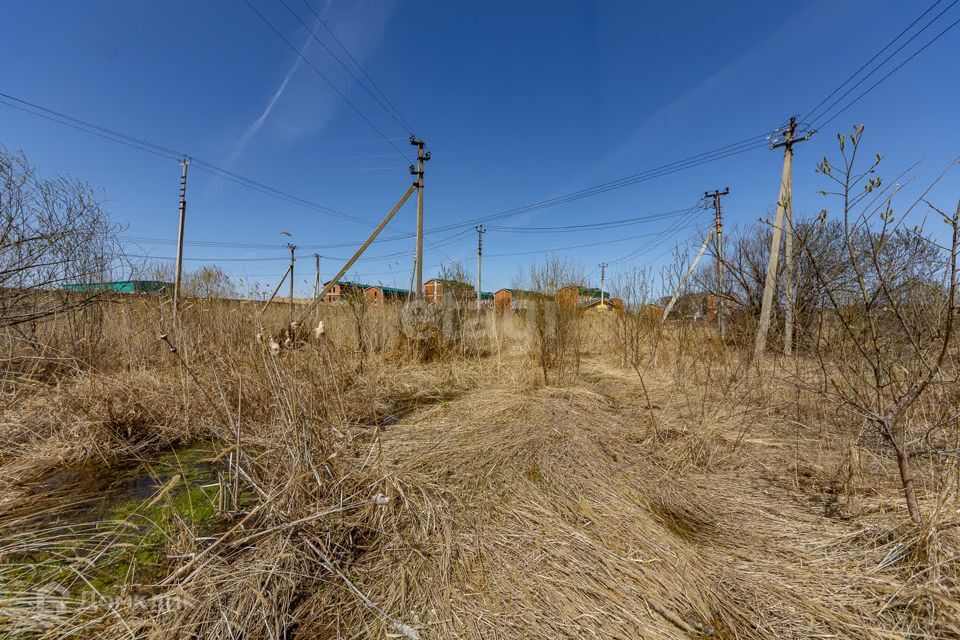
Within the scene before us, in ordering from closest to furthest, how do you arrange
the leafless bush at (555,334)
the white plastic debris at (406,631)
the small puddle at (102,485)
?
the white plastic debris at (406,631)
the small puddle at (102,485)
the leafless bush at (555,334)

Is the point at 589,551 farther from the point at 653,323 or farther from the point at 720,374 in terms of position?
the point at 653,323

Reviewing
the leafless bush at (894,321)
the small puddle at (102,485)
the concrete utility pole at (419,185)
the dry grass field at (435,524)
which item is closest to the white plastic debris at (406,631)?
the dry grass field at (435,524)

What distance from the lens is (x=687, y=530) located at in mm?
1955

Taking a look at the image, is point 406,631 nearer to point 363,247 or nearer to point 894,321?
point 894,321

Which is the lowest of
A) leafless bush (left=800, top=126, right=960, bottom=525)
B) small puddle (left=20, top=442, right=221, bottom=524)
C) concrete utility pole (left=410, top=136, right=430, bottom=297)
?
small puddle (left=20, top=442, right=221, bottom=524)

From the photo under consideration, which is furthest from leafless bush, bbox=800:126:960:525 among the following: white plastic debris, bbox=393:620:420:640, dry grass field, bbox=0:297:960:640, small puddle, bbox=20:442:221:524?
small puddle, bbox=20:442:221:524

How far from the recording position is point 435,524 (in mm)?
1824

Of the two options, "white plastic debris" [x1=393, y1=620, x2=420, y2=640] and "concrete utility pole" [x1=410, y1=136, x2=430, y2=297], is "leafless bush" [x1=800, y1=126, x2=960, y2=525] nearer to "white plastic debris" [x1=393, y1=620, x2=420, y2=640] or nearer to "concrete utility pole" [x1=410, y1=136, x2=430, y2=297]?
"white plastic debris" [x1=393, y1=620, x2=420, y2=640]

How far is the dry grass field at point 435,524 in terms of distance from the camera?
128 centimetres

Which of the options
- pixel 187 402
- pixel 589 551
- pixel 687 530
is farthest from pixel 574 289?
pixel 187 402

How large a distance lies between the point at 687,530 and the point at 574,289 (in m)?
3.92

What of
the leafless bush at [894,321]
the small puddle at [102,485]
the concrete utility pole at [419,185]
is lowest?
the small puddle at [102,485]

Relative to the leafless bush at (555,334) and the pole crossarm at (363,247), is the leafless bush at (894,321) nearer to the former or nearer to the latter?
the leafless bush at (555,334)

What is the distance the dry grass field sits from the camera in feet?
4.21
